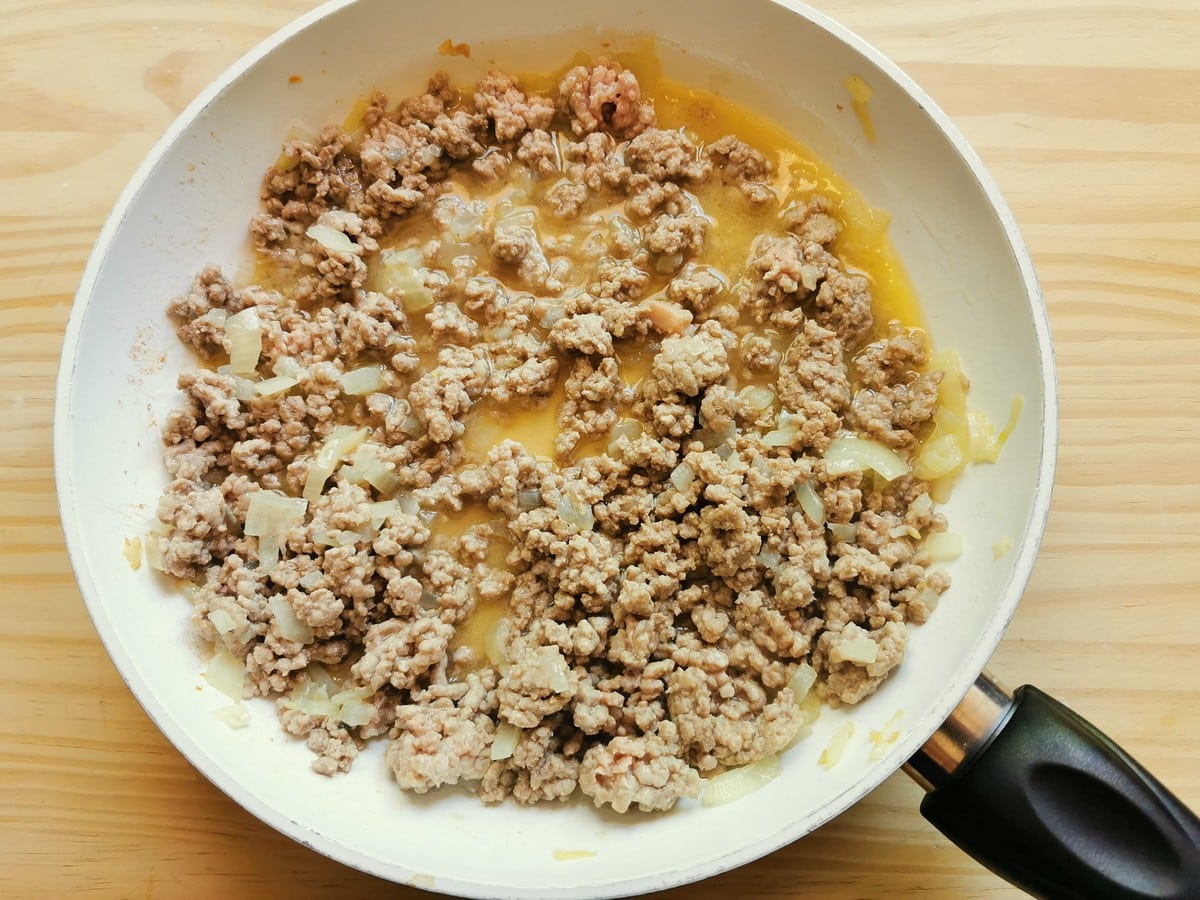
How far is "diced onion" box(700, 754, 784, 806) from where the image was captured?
1682mm

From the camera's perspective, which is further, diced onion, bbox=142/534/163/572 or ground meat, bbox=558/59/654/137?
ground meat, bbox=558/59/654/137

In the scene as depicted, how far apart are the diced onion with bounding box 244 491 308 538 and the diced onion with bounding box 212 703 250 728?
34cm

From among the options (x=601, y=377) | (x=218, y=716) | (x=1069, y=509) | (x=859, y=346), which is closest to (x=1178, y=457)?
(x=1069, y=509)

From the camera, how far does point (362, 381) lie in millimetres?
1908

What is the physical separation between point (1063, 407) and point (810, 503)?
0.60 m

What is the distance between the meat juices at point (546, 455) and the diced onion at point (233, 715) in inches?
2.9

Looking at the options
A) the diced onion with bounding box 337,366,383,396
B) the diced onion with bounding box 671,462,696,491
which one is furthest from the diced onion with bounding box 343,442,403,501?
the diced onion with bounding box 671,462,696,491

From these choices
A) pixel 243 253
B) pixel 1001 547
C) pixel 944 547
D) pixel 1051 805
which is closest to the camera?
pixel 1051 805

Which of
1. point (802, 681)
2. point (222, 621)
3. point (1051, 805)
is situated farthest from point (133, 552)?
point (1051, 805)

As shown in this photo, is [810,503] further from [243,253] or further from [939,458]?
[243,253]

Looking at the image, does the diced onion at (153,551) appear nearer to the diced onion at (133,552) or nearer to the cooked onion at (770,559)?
the diced onion at (133,552)

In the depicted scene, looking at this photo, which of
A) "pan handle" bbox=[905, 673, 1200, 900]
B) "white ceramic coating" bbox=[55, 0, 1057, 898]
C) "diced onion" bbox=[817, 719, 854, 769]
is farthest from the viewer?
"diced onion" bbox=[817, 719, 854, 769]

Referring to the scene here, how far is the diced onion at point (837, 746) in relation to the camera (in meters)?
1.66

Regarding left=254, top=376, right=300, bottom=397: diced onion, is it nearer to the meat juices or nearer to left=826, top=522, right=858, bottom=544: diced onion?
the meat juices
